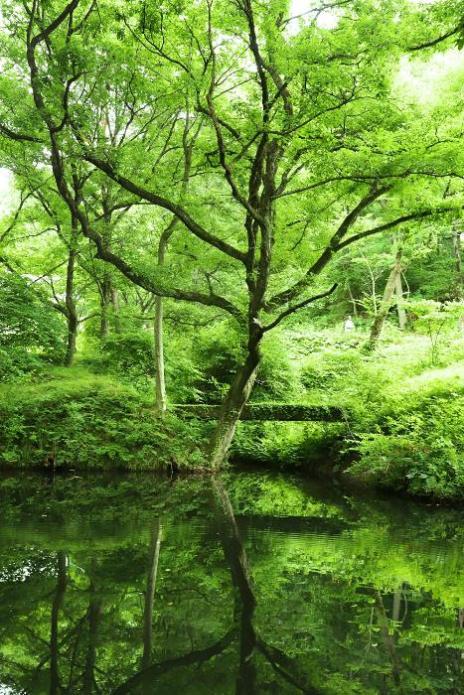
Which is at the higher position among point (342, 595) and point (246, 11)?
point (246, 11)

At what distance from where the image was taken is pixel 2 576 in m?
3.87

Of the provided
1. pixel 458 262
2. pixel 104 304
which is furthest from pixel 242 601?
pixel 458 262

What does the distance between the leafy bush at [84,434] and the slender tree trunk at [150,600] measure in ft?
18.0

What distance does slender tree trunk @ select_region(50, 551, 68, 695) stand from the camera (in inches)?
98.7

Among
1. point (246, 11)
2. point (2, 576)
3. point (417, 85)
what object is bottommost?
point (2, 576)

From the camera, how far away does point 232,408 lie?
10.7 m

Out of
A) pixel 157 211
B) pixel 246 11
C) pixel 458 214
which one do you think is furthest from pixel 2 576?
pixel 157 211

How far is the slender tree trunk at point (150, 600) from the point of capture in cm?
280

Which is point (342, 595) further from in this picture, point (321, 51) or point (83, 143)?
point (83, 143)

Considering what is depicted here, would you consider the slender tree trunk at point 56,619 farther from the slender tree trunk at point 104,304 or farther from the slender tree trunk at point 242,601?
the slender tree trunk at point 104,304

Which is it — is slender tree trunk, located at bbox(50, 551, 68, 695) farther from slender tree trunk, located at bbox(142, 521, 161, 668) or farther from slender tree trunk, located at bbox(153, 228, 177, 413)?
slender tree trunk, located at bbox(153, 228, 177, 413)

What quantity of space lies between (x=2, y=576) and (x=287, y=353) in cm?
1162

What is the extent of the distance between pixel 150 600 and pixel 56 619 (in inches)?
22.7

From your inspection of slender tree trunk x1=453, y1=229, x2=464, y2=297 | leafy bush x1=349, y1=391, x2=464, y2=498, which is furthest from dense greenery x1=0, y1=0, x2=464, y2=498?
slender tree trunk x1=453, y1=229, x2=464, y2=297
